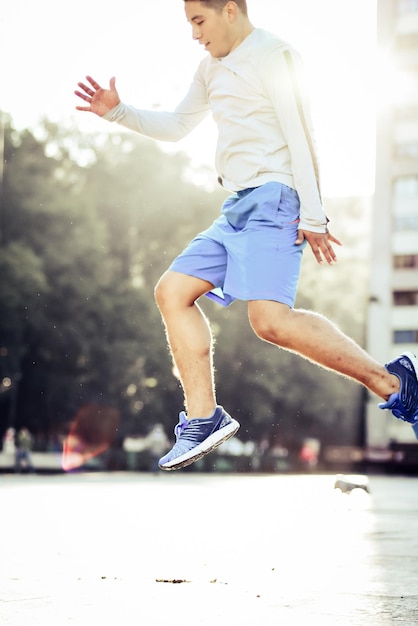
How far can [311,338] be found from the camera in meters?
4.34

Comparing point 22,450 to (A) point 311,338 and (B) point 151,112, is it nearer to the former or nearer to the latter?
(B) point 151,112

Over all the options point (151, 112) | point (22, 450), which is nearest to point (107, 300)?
point (22, 450)

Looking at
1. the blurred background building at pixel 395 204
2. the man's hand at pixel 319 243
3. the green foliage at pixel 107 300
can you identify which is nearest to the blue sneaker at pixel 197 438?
the man's hand at pixel 319 243

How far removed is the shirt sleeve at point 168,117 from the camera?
4945 mm

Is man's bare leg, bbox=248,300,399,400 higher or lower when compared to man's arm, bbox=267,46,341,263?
lower

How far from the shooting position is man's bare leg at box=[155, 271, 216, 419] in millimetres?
4574

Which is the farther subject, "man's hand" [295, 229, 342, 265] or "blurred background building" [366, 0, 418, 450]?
"blurred background building" [366, 0, 418, 450]

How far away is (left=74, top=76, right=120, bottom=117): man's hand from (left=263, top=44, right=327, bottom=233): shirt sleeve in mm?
781

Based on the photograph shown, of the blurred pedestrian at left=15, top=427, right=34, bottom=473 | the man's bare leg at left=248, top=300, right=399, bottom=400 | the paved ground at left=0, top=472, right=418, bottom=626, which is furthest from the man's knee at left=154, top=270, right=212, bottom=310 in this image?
the blurred pedestrian at left=15, top=427, right=34, bottom=473

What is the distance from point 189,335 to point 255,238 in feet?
1.66

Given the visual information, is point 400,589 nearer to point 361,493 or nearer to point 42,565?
point 42,565

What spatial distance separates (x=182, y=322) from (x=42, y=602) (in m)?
1.35

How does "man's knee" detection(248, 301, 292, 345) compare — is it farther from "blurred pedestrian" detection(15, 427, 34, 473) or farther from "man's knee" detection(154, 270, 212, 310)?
"blurred pedestrian" detection(15, 427, 34, 473)

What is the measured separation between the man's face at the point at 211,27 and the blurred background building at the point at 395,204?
47726mm
